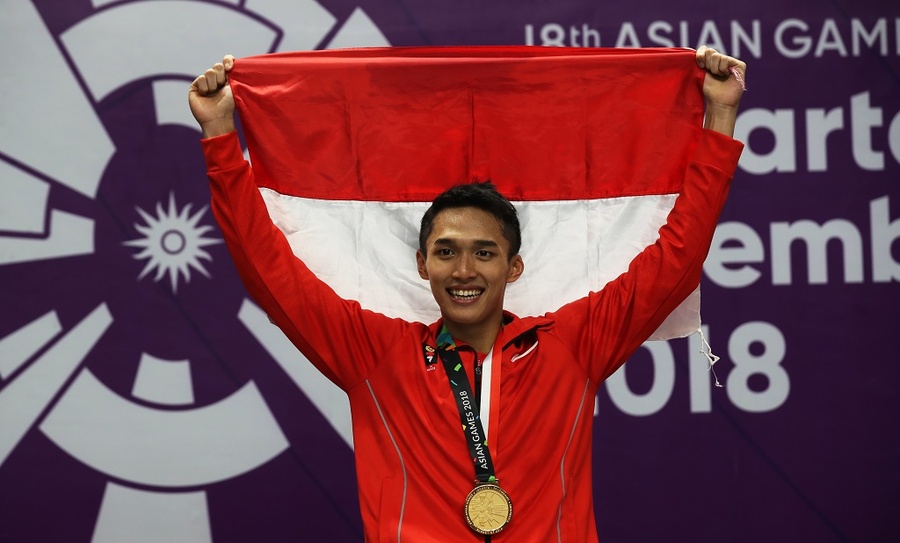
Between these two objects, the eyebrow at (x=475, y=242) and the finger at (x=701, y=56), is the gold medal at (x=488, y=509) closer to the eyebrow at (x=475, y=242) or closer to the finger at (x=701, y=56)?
the eyebrow at (x=475, y=242)

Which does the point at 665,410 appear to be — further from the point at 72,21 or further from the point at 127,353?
the point at 72,21

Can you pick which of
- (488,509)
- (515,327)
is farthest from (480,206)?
(488,509)

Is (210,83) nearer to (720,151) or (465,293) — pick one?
(465,293)

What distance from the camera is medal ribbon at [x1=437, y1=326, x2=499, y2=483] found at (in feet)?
6.66

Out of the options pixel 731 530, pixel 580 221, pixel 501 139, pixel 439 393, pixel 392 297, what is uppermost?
pixel 501 139

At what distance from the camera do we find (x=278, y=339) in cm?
342

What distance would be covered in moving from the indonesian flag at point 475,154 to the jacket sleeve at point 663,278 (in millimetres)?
217

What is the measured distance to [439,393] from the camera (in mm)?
2102

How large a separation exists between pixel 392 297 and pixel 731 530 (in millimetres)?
1658

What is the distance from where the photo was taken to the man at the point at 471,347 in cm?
205

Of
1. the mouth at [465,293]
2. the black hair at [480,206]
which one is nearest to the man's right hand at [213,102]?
the black hair at [480,206]

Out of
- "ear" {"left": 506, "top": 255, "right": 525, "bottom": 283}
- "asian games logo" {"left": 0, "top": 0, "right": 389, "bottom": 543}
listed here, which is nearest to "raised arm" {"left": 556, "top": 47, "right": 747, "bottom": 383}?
"ear" {"left": 506, "top": 255, "right": 525, "bottom": 283}

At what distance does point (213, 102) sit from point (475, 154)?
623 millimetres

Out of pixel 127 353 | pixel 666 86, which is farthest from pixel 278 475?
pixel 666 86
